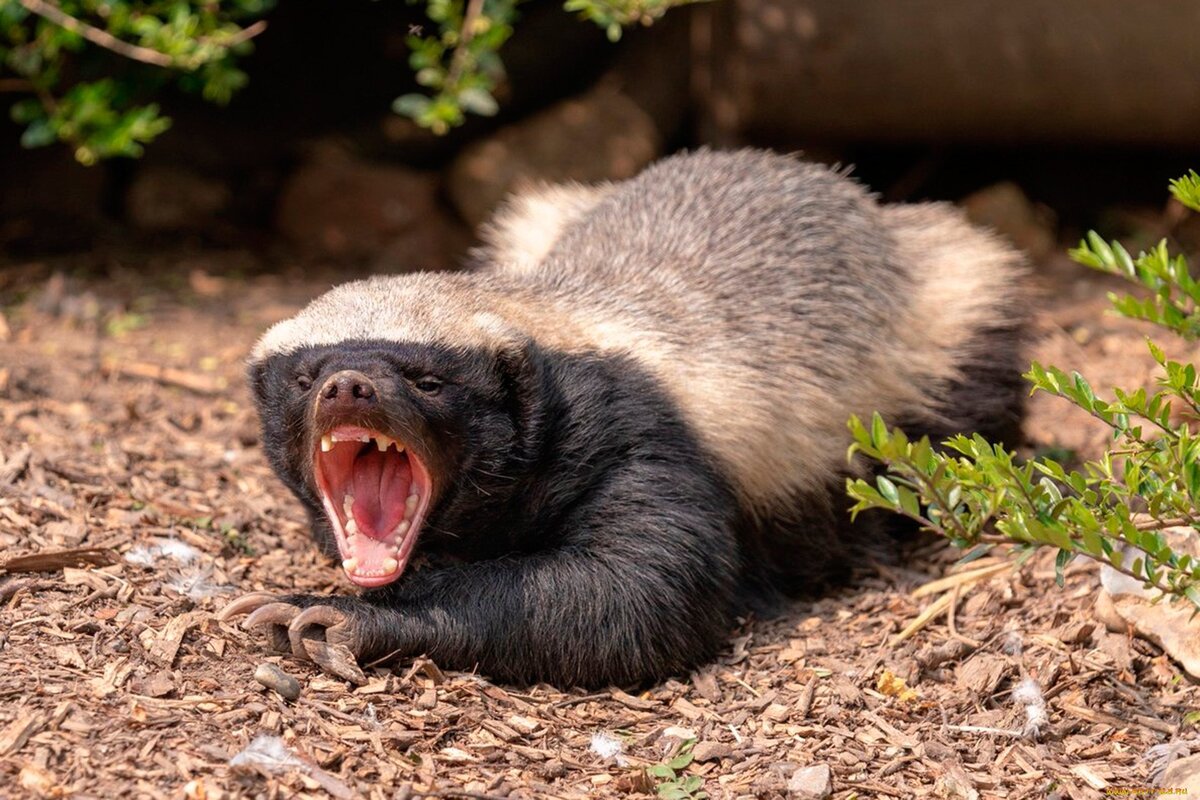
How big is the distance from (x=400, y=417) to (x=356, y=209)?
20.6 ft

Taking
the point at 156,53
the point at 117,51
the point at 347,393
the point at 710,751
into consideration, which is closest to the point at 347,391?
the point at 347,393

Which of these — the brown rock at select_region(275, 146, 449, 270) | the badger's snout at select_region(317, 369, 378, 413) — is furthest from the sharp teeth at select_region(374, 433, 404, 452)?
the brown rock at select_region(275, 146, 449, 270)

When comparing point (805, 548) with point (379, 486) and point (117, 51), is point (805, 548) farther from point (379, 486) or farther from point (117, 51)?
point (117, 51)

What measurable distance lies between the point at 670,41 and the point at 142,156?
4.18 metres

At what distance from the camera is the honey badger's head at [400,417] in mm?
4320

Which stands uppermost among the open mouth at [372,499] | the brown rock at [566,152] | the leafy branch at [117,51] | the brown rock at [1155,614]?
the leafy branch at [117,51]

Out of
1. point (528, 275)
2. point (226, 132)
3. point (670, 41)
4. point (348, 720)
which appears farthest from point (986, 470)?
point (226, 132)

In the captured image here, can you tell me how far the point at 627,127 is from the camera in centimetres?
970

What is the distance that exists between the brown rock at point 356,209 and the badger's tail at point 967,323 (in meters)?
4.56

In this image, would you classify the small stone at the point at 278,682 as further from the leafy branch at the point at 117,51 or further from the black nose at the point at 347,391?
the leafy branch at the point at 117,51

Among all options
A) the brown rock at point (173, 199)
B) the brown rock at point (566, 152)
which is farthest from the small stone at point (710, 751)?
the brown rock at point (173, 199)

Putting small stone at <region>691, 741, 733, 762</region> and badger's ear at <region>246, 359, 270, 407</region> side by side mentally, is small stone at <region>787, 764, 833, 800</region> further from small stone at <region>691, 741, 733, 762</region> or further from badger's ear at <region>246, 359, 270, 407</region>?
badger's ear at <region>246, 359, 270, 407</region>

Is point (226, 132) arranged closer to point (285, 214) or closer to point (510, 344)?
point (285, 214)

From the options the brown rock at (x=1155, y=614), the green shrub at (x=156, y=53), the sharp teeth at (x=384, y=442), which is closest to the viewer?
the sharp teeth at (x=384, y=442)
